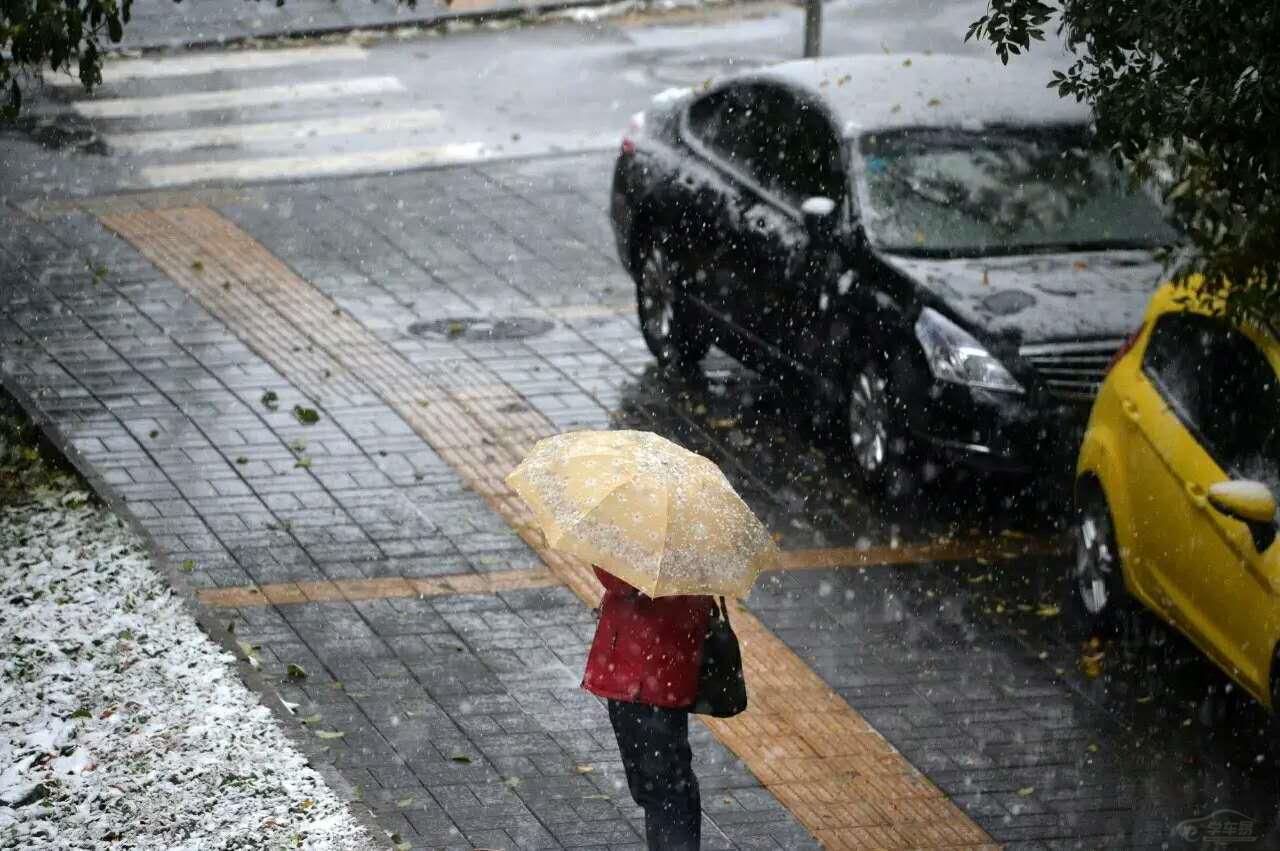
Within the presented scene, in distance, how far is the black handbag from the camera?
20.0ft

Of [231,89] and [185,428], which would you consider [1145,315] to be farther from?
[231,89]

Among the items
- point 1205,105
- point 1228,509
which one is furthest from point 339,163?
point 1228,509

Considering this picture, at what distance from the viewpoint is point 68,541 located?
939 centimetres

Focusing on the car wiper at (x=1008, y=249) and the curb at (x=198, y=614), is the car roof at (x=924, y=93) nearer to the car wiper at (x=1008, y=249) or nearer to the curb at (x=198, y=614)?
the car wiper at (x=1008, y=249)

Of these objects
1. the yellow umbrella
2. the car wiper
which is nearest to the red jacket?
the yellow umbrella

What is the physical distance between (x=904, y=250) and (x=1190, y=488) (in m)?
2.73

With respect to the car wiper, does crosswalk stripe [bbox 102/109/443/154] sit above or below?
below

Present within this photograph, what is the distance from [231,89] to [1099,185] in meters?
10.5

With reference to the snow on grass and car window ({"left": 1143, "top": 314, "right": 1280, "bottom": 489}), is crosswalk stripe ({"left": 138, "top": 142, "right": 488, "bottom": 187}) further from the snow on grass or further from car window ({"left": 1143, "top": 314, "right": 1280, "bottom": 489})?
car window ({"left": 1143, "top": 314, "right": 1280, "bottom": 489})

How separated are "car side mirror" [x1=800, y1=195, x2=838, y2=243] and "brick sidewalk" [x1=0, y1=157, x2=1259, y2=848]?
127cm

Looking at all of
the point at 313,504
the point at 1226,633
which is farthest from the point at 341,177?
the point at 1226,633

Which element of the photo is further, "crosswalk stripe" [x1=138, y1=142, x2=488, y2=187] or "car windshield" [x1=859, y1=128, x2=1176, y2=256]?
"crosswalk stripe" [x1=138, y1=142, x2=488, y2=187]

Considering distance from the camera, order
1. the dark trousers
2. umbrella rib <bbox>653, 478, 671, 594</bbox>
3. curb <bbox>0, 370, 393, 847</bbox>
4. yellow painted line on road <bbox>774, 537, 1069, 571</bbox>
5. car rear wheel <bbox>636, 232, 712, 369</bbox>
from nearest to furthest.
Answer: umbrella rib <bbox>653, 478, 671, 594</bbox>
the dark trousers
curb <bbox>0, 370, 393, 847</bbox>
yellow painted line on road <bbox>774, 537, 1069, 571</bbox>
car rear wheel <bbox>636, 232, 712, 369</bbox>

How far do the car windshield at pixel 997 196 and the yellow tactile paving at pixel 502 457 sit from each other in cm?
198
